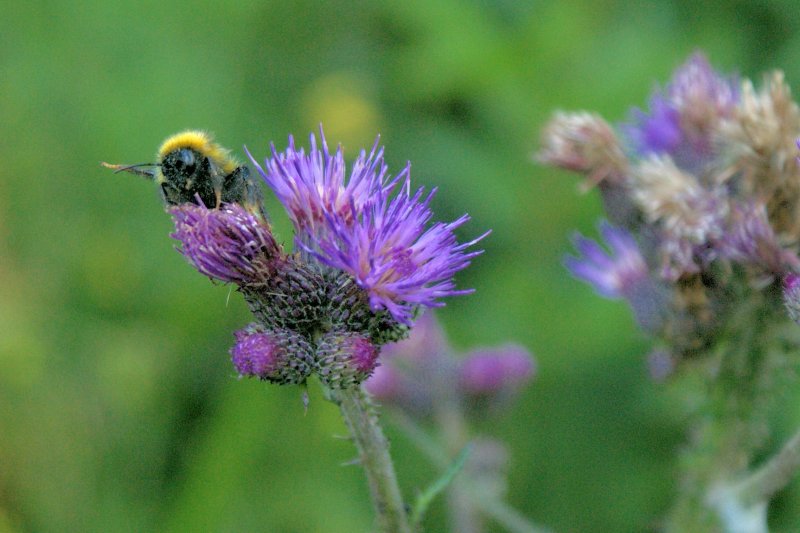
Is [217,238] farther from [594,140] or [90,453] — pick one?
[90,453]

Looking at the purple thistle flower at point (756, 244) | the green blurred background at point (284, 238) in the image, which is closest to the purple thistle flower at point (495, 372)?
the green blurred background at point (284, 238)

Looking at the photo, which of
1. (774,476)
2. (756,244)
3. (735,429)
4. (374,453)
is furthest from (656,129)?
A: (374,453)

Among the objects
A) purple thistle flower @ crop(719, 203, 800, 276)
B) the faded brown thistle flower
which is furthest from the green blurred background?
purple thistle flower @ crop(719, 203, 800, 276)

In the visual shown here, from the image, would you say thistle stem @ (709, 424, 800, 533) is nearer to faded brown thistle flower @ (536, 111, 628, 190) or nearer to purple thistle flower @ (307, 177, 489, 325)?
faded brown thistle flower @ (536, 111, 628, 190)

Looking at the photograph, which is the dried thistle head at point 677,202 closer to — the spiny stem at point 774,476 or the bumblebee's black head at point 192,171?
the spiny stem at point 774,476

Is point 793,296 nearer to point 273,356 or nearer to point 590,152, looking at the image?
point 590,152

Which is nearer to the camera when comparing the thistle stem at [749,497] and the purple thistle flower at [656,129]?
the thistle stem at [749,497]
